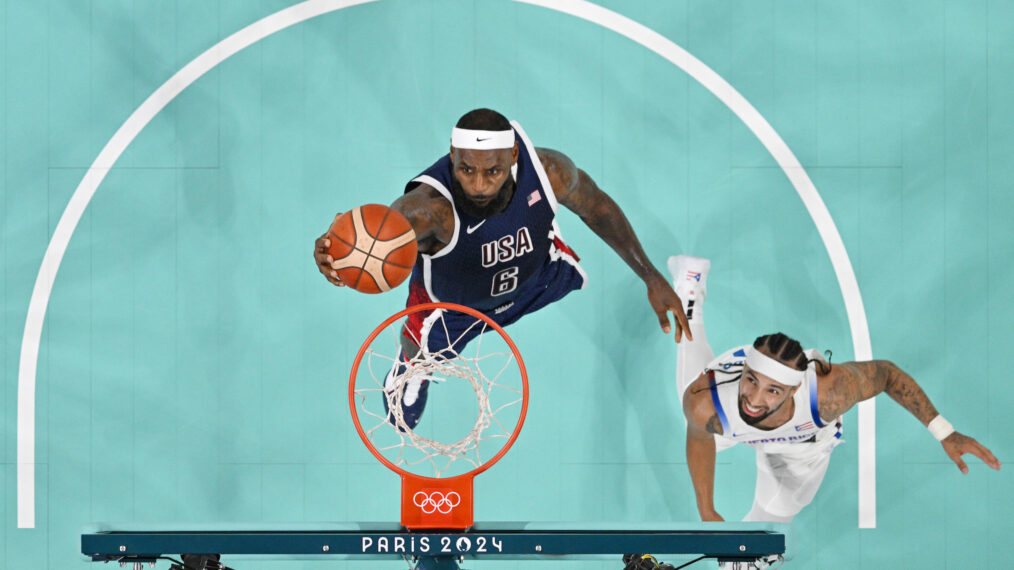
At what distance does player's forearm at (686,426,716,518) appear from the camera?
641 cm

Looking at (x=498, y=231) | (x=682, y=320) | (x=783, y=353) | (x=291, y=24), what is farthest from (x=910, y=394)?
(x=291, y=24)

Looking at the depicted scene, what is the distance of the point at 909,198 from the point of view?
6570 millimetres

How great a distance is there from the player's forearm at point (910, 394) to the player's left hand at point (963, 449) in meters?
0.20

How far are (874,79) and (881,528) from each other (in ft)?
Answer: 9.16

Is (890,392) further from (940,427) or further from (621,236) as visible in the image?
(621,236)

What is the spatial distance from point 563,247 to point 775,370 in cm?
146

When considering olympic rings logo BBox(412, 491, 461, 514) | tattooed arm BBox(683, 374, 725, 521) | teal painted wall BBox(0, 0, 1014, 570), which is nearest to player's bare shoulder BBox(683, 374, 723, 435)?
tattooed arm BBox(683, 374, 725, 521)

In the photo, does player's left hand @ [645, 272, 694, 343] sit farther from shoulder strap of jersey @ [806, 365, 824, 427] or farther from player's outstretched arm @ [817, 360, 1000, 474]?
player's outstretched arm @ [817, 360, 1000, 474]

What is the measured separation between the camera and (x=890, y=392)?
6492mm

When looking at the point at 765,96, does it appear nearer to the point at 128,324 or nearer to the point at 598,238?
the point at 598,238

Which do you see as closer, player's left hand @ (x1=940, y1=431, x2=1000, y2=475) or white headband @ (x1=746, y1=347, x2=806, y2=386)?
white headband @ (x1=746, y1=347, x2=806, y2=386)

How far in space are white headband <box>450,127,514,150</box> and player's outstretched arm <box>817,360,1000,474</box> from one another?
2.53m

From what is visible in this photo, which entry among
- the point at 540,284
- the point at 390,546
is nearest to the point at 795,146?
the point at 540,284

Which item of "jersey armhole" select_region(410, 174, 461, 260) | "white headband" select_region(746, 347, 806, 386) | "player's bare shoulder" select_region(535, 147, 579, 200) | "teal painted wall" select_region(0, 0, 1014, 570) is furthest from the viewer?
"teal painted wall" select_region(0, 0, 1014, 570)
